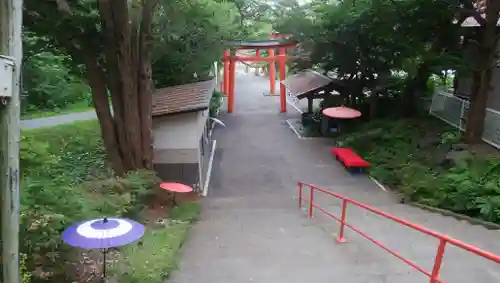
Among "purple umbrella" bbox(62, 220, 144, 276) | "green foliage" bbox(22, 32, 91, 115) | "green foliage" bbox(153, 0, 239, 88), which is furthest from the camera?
"green foliage" bbox(22, 32, 91, 115)

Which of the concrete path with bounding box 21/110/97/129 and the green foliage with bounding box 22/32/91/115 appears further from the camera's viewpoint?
the green foliage with bounding box 22/32/91/115

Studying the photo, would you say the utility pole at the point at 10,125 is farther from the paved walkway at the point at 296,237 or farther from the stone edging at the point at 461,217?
the stone edging at the point at 461,217

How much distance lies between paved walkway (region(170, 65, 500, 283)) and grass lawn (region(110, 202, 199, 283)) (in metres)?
0.24

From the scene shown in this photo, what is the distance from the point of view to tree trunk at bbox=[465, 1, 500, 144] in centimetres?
1404

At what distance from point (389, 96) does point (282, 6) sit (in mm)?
7305

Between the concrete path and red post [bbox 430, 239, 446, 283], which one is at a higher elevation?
red post [bbox 430, 239, 446, 283]

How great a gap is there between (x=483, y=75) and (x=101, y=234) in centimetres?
1322

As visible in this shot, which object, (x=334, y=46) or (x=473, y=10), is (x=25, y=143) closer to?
(x=473, y=10)

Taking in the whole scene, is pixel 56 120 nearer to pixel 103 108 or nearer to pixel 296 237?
pixel 103 108

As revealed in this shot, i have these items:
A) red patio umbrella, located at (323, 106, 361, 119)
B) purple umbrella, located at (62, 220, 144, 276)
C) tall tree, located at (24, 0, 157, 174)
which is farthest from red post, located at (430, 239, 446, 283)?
red patio umbrella, located at (323, 106, 361, 119)

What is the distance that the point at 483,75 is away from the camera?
14734 mm

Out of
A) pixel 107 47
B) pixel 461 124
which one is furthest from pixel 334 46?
pixel 107 47

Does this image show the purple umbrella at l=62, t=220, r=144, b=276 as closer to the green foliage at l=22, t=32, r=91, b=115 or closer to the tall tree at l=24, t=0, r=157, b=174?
the tall tree at l=24, t=0, r=157, b=174

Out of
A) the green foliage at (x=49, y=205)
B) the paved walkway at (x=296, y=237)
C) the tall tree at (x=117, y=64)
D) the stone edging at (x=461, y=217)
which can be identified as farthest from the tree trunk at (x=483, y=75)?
the green foliage at (x=49, y=205)
